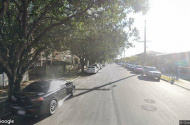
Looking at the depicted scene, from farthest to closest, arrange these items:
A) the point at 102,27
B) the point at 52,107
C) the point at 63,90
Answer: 1. the point at 102,27
2. the point at 63,90
3. the point at 52,107

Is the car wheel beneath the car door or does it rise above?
beneath

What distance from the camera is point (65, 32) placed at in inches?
331

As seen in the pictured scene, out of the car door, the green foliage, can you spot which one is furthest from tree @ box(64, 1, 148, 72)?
the car door

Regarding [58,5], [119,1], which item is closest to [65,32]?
[58,5]

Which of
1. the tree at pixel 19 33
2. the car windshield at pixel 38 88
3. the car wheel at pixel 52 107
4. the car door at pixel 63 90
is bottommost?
the car wheel at pixel 52 107

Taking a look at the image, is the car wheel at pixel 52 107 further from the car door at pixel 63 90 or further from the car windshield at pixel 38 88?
the car door at pixel 63 90

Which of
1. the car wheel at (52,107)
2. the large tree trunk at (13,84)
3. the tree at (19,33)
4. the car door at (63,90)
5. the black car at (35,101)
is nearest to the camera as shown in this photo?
the black car at (35,101)

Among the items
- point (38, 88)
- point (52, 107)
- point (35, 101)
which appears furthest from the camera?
point (38, 88)

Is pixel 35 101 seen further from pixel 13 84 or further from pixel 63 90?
pixel 13 84

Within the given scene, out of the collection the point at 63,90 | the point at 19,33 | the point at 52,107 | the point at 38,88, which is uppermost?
the point at 19,33

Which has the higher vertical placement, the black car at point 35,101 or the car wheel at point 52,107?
the black car at point 35,101

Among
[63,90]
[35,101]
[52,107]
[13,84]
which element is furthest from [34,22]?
[52,107]

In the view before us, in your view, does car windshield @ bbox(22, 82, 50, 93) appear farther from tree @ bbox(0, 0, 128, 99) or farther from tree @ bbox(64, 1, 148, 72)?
tree @ bbox(64, 1, 148, 72)

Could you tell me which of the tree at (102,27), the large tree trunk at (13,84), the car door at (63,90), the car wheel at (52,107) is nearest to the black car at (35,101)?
the car wheel at (52,107)
